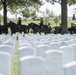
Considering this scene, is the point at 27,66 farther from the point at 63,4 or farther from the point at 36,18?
the point at 36,18

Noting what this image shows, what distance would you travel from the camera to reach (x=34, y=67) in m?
5.45

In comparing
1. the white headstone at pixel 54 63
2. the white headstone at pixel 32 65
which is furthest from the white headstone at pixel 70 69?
the white headstone at pixel 54 63

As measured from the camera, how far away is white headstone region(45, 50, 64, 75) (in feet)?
20.5

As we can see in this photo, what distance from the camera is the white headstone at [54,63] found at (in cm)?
625

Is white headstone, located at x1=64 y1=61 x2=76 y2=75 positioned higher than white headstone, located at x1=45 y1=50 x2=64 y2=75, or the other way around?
white headstone, located at x1=64 y1=61 x2=76 y2=75

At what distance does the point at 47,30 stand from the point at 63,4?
490cm

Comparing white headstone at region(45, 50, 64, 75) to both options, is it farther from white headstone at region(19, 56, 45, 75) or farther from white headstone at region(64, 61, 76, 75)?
white headstone at region(64, 61, 76, 75)

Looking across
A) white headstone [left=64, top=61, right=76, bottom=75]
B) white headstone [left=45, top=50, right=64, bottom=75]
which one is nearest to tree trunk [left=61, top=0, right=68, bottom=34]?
white headstone [left=45, top=50, right=64, bottom=75]

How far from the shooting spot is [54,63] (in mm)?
6445

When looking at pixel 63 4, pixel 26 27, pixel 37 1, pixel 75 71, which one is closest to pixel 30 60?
pixel 75 71

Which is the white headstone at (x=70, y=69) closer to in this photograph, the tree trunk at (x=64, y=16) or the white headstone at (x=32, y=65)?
the white headstone at (x=32, y=65)

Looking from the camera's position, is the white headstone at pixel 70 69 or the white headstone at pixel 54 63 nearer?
the white headstone at pixel 70 69

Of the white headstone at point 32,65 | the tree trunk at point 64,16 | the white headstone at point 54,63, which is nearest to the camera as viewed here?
the white headstone at point 32,65

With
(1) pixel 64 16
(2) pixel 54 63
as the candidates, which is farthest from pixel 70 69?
(1) pixel 64 16
